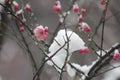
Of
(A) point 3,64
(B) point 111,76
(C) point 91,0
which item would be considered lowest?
(B) point 111,76

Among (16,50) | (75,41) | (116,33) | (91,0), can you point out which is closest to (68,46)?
(75,41)

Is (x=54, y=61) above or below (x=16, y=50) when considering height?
below

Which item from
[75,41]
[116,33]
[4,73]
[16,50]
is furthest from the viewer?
[16,50]

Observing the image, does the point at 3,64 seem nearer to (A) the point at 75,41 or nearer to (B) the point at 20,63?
(B) the point at 20,63

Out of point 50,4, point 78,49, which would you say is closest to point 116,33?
point 50,4

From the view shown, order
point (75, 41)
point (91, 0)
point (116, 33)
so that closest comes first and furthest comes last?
1. point (75, 41)
2. point (91, 0)
3. point (116, 33)

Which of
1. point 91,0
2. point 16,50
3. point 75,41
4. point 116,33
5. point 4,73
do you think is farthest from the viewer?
point 16,50

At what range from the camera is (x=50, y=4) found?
9.34 metres

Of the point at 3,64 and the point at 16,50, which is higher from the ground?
the point at 16,50

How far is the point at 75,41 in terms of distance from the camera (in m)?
2.54

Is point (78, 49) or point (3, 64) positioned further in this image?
point (3, 64)

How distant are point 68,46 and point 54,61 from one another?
0.92 ft

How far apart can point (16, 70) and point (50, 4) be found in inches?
76.0

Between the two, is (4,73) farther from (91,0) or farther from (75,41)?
(75,41)
